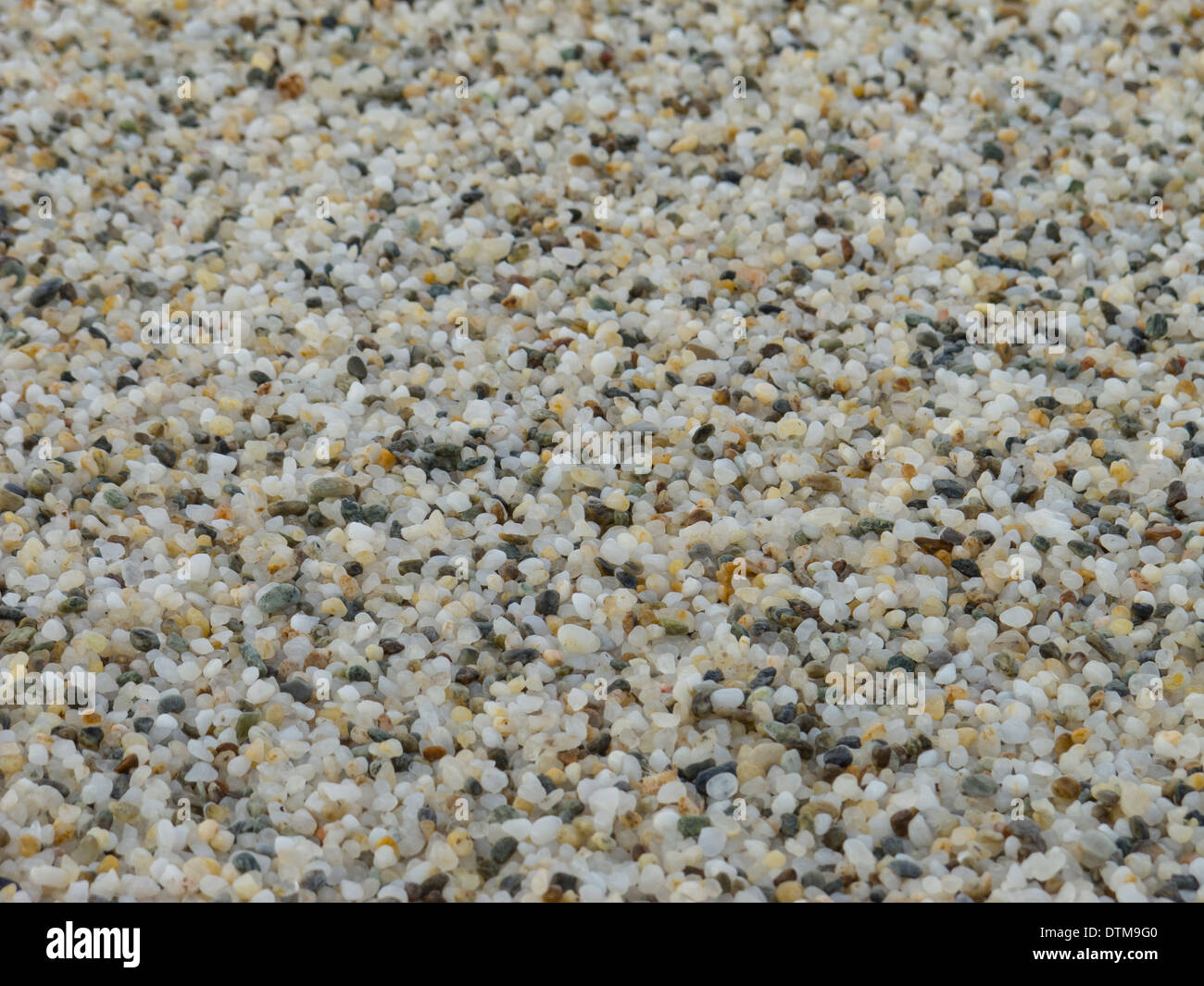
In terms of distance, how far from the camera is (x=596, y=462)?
10.2 ft

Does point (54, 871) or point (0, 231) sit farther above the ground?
point (0, 231)

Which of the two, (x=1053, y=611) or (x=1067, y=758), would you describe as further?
(x=1053, y=611)

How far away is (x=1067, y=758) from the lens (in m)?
2.44

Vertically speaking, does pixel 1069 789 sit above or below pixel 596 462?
below

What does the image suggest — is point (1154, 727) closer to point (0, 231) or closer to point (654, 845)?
point (654, 845)

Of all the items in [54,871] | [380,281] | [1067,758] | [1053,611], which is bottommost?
[54,871]

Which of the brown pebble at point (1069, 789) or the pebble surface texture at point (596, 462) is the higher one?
the pebble surface texture at point (596, 462)

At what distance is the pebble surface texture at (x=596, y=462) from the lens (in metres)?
2.38

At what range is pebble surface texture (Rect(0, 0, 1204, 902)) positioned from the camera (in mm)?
2381

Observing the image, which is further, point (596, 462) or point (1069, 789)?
point (596, 462)

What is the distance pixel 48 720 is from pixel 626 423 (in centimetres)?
157

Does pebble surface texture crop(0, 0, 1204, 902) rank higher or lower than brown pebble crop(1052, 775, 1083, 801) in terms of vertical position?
higher

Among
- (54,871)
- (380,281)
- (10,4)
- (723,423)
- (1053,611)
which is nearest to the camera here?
(54,871)

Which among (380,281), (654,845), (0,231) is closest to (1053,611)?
(654,845)
